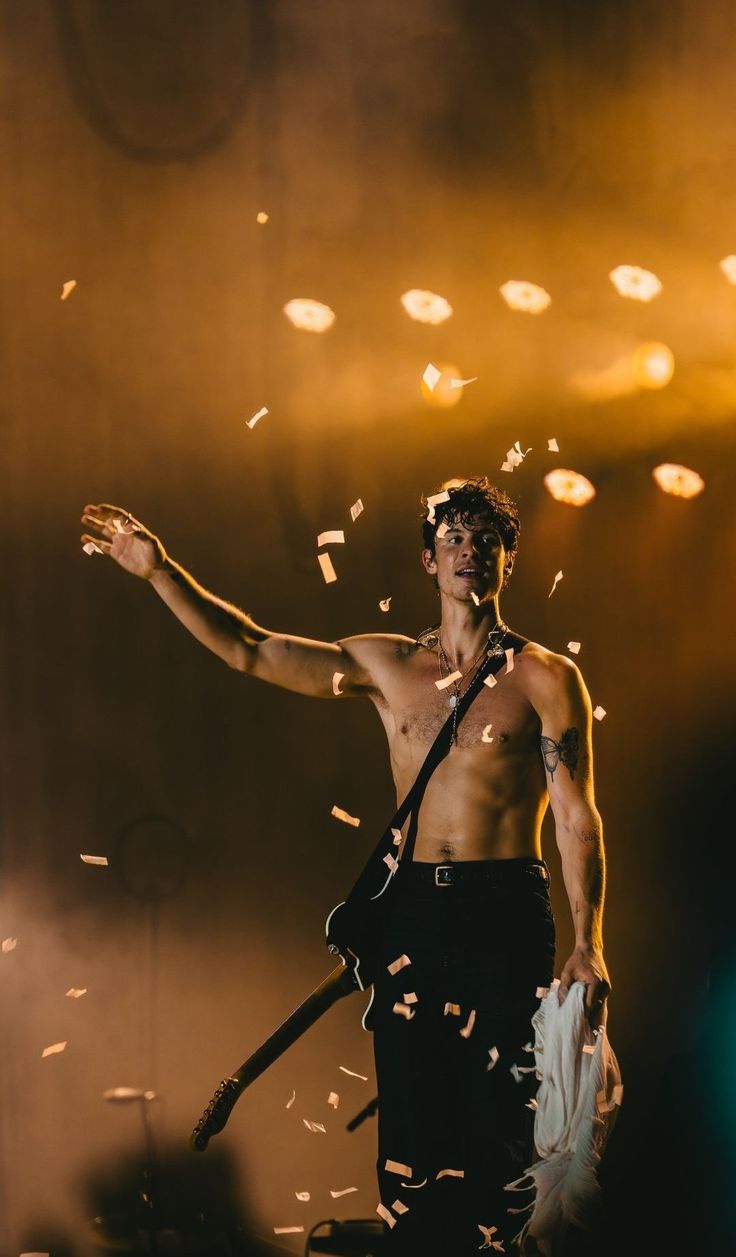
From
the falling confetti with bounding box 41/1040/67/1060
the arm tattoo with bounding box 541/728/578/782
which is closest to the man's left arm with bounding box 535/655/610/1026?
the arm tattoo with bounding box 541/728/578/782

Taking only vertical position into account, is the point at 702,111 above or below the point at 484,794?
above

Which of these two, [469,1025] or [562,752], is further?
[562,752]

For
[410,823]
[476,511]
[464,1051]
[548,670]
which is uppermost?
[476,511]

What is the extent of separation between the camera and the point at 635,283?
132 inches

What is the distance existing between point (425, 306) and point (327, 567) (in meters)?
0.73

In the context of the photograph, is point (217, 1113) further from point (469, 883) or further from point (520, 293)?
point (520, 293)

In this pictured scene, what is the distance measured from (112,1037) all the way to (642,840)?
1430mm

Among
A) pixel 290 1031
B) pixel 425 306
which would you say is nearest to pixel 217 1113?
pixel 290 1031

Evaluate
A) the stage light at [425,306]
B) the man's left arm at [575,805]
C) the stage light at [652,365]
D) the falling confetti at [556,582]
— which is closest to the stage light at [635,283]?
the stage light at [652,365]

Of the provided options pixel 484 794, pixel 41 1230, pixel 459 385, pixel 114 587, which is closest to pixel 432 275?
pixel 459 385

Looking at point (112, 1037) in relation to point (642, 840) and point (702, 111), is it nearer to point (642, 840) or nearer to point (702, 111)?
point (642, 840)

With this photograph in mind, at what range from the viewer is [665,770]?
330 cm

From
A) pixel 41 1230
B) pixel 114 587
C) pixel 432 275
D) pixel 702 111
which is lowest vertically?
pixel 41 1230

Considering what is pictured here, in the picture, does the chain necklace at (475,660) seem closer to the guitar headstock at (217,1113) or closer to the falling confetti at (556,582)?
the falling confetti at (556,582)
